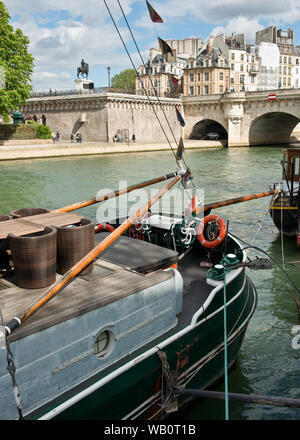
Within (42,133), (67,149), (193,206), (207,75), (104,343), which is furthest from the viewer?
(207,75)

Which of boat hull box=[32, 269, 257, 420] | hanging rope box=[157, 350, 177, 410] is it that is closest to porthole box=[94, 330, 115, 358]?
boat hull box=[32, 269, 257, 420]

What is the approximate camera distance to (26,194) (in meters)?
23.1

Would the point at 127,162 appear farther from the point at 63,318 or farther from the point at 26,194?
the point at 63,318

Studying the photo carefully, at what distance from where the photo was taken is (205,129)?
64812mm

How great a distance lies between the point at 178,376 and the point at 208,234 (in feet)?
10.6

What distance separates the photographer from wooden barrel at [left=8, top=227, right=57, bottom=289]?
465 centimetres

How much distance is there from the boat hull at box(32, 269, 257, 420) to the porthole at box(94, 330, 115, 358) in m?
0.23

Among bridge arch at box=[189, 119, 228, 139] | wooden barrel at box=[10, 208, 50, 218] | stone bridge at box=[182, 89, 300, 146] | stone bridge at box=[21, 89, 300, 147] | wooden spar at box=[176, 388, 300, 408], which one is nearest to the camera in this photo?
wooden spar at box=[176, 388, 300, 408]

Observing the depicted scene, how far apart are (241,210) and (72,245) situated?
1474cm

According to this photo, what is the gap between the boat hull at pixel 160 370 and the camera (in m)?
4.54

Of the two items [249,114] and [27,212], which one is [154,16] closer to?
[27,212]

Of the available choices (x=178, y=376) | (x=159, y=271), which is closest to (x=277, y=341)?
(x=178, y=376)

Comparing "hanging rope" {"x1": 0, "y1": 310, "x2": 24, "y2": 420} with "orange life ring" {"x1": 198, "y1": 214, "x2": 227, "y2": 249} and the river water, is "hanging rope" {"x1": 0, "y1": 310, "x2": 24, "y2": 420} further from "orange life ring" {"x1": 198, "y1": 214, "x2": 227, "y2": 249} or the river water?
"orange life ring" {"x1": 198, "y1": 214, "x2": 227, "y2": 249}

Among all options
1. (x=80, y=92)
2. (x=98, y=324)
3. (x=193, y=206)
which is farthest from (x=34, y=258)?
(x=80, y=92)
